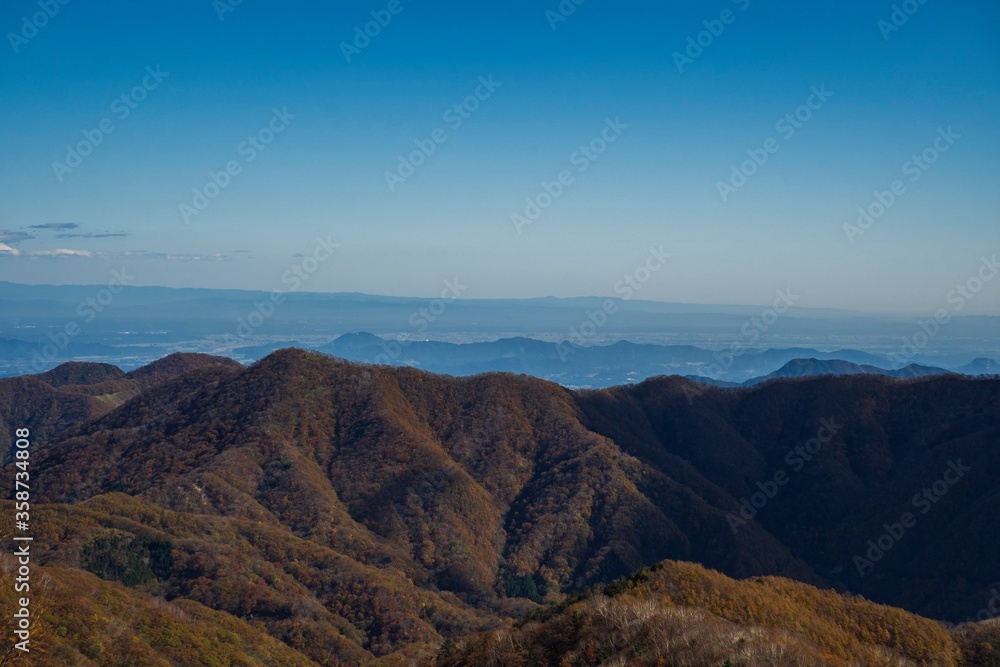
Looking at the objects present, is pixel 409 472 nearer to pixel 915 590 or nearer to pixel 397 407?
pixel 397 407

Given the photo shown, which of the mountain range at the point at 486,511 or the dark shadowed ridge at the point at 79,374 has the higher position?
the dark shadowed ridge at the point at 79,374

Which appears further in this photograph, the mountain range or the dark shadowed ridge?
the dark shadowed ridge

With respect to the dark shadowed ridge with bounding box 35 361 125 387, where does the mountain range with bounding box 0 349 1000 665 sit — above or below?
below

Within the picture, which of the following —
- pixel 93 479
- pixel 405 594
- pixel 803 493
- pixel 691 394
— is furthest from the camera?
pixel 691 394

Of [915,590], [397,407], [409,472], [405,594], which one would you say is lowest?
[915,590]

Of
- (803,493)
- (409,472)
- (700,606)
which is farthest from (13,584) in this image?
(803,493)

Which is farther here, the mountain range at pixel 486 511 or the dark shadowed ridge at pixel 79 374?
the dark shadowed ridge at pixel 79 374

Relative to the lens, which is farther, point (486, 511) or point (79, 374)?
point (79, 374)

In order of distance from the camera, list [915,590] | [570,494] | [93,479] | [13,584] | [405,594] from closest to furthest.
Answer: [13,584] → [405,594] → [915,590] → [93,479] → [570,494]
